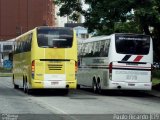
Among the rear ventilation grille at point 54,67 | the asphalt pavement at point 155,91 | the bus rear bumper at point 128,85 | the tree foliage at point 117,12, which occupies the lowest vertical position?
the asphalt pavement at point 155,91

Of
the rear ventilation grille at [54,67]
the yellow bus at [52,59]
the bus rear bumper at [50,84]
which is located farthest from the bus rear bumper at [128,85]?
the rear ventilation grille at [54,67]

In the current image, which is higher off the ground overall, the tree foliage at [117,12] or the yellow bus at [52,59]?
the tree foliage at [117,12]

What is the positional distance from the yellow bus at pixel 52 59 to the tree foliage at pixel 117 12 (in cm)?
269

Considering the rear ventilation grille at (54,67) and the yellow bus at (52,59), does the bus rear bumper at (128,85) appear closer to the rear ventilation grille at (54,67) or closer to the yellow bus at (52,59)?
the yellow bus at (52,59)

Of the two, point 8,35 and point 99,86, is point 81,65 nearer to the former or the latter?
point 99,86

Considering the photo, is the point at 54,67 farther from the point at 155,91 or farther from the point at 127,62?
the point at 155,91

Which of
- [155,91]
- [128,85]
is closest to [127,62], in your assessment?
[128,85]

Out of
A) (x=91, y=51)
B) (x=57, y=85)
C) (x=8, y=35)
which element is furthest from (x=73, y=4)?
(x=8, y=35)

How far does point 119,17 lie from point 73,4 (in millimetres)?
5450

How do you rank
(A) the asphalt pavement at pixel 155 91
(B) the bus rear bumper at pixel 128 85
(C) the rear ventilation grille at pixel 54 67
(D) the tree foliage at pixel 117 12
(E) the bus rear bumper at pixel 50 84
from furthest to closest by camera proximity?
(A) the asphalt pavement at pixel 155 91
(B) the bus rear bumper at pixel 128 85
(D) the tree foliage at pixel 117 12
(C) the rear ventilation grille at pixel 54 67
(E) the bus rear bumper at pixel 50 84

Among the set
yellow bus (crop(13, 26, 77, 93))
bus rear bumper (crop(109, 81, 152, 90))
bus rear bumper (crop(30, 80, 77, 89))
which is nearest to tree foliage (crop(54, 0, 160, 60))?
yellow bus (crop(13, 26, 77, 93))

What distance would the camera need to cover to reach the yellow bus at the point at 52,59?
26188 millimetres

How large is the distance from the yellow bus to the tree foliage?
2.69m

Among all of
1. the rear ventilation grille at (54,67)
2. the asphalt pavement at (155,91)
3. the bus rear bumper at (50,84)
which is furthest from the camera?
the asphalt pavement at (155,91)
